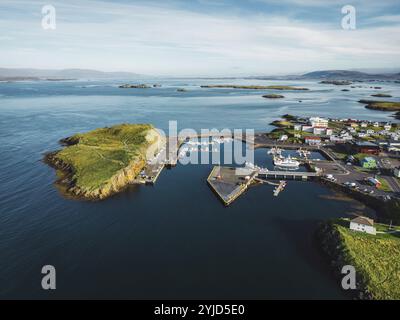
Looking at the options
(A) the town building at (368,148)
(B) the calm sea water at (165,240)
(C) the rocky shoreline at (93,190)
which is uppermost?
(A) the town building at (368,148)

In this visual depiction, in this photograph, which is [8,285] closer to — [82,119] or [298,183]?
[298,183]

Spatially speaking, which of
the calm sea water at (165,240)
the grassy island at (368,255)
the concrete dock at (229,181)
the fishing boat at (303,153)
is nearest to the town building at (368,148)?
the fishing boat at (303,153)

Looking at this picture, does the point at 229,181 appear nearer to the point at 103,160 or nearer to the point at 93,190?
the point at 93,190

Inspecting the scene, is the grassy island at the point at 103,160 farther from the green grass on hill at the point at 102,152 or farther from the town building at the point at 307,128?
the town building at the point at 307,128

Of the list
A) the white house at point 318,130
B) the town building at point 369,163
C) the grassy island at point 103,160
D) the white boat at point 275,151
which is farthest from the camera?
the white house at point 318,130

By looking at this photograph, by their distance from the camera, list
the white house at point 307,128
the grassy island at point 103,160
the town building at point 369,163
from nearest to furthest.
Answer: the grassy island at point 103,160 < the town building at point 369,163 < the white house at point 307,128

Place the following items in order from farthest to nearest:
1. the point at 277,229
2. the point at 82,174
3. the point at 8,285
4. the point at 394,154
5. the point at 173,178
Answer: the point at 394,154 → the point at 173,178 → the point at 82,174 → the point at 277,229 → the point at 8,285

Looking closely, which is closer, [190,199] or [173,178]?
[190,199]

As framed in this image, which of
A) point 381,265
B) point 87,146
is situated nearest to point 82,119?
point 87,146
